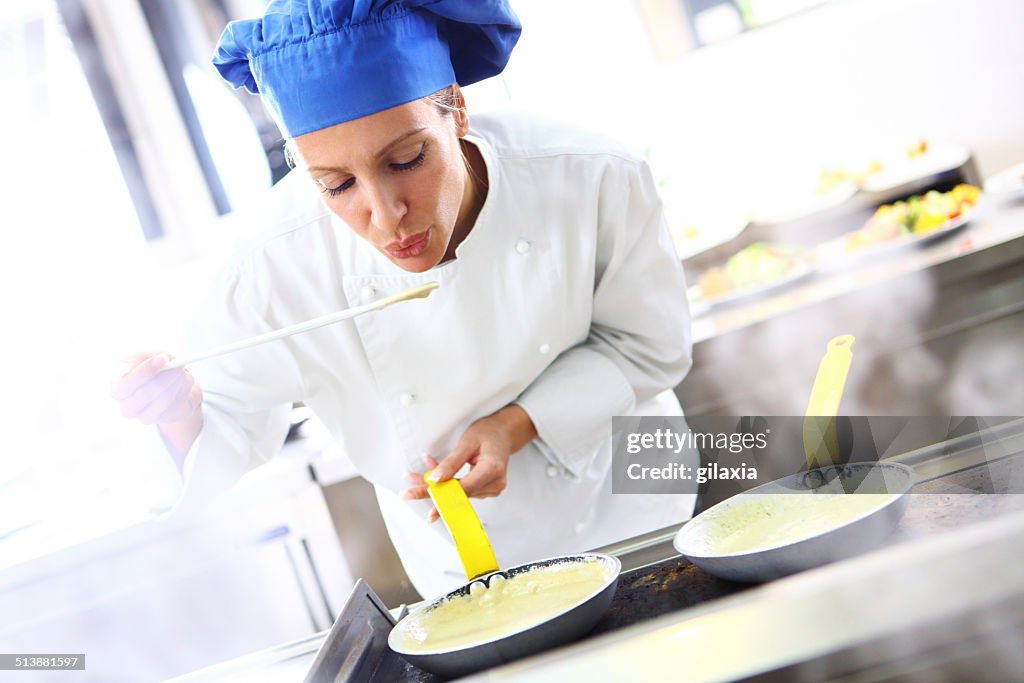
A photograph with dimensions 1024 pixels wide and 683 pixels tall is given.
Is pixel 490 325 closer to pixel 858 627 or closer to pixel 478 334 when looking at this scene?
pixel 478 334

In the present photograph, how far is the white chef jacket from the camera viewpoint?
1.35 meters

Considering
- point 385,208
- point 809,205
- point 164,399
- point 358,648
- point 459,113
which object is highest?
point 459,113

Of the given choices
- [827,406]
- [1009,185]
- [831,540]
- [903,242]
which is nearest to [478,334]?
[827,406]

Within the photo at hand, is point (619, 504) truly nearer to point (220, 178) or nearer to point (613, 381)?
point (613, 381)

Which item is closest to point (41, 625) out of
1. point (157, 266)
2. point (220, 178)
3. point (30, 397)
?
point (30, 397)

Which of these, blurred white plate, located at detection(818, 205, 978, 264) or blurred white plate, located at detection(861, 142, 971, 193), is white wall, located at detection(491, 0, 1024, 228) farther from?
blurred white plate, located at detection(818, 205, 978, 264)

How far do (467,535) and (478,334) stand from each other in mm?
387

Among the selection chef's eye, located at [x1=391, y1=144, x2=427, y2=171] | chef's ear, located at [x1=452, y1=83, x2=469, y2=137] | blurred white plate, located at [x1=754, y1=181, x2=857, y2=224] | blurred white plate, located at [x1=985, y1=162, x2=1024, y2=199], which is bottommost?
blurred white plate, located at [x1=985, y1=162, x2=1024, y2=199]

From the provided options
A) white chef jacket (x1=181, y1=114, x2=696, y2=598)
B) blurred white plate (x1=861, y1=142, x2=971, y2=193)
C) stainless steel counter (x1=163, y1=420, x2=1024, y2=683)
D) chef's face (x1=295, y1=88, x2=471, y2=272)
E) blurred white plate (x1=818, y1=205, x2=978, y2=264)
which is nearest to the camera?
stainless steel counter (x1=163, y1=420, x2=1024, y2=683)

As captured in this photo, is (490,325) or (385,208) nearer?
(385,208)

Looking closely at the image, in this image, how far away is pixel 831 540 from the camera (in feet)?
2.64

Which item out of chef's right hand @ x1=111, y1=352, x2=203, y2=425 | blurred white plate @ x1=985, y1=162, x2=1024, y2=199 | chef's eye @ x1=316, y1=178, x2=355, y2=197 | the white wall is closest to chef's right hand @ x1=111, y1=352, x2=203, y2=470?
chef's right hand @ x1=111, y1=352, x2=203, y2=425

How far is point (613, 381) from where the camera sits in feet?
4.61

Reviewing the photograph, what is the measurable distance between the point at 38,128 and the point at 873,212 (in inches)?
105
